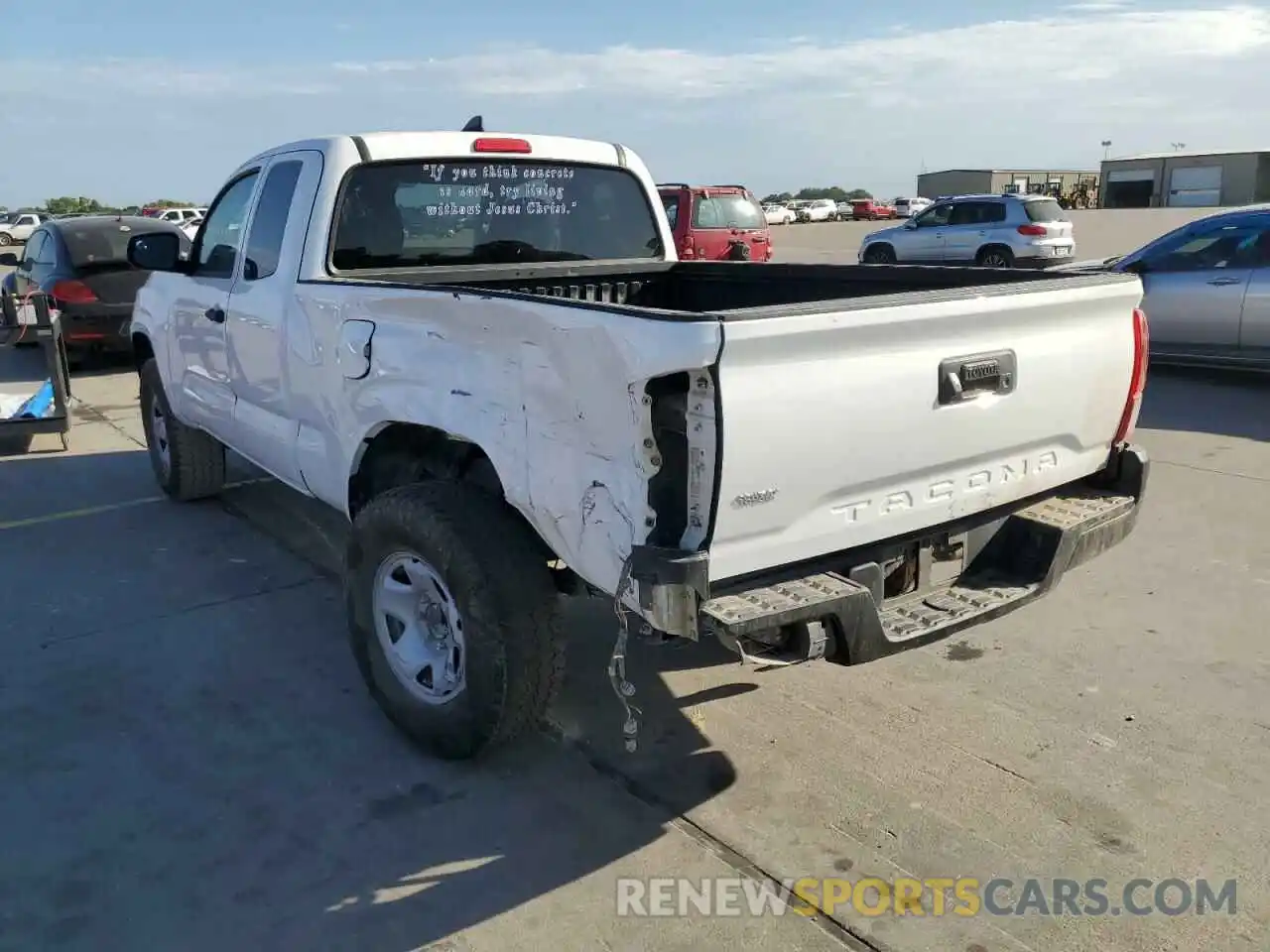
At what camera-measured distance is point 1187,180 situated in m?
65.2

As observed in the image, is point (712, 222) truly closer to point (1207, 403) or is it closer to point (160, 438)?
point (1207, 403)

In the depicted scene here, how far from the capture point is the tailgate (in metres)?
2.68

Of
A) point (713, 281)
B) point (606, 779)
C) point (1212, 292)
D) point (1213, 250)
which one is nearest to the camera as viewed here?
point (606, 779)

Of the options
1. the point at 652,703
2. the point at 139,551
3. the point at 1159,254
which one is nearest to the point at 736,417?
the point at 652,703

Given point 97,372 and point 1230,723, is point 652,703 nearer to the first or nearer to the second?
point 1230,723

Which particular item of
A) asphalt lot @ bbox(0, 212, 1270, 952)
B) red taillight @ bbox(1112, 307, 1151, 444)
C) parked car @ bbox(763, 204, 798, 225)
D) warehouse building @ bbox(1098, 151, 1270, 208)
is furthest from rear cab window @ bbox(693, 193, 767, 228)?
warehouse building @ bbox(1098, 151, 1270, 208)

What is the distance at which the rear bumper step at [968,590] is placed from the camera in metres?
2.76

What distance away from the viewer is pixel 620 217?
212 inches

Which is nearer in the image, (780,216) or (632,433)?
(632,433)

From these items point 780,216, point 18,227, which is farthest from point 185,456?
point 780,216

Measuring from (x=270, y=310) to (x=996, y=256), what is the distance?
18992 mm

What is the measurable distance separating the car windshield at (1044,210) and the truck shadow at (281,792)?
18.4 metres

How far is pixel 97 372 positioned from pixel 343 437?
9642 mm

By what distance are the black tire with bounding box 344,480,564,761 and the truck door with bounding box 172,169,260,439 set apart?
2.15m
